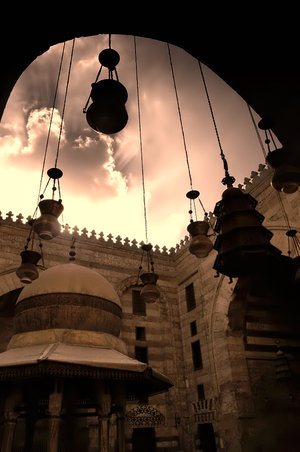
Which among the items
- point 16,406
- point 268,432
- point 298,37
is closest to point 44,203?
point 16,406

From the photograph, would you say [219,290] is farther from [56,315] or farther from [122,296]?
[56,315]

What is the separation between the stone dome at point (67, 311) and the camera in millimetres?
5324

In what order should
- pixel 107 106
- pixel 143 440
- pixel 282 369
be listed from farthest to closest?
pixel 143 440 → pixel 282 369 → pixel 107 106

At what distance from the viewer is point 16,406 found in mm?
4703

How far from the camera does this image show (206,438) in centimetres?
1336

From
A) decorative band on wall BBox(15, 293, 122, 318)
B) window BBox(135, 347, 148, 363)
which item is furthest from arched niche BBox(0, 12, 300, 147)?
window BBox(135, 347, 148, 363)

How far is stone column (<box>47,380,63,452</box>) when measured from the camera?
4105 mm

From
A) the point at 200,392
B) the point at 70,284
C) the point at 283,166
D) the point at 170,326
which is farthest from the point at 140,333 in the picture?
the point at 283,166

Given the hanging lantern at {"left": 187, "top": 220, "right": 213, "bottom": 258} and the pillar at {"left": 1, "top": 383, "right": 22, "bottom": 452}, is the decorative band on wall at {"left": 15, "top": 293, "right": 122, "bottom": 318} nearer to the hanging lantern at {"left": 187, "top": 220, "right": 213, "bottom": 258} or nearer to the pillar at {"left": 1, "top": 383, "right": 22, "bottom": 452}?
the pillar at {"left": 1, "top": 383, "right": 22, "bottom": 452}

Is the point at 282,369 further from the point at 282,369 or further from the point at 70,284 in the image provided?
the point at 70,284

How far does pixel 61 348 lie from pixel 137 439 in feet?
36.8

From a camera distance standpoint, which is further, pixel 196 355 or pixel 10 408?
Answer: pixel 196 355

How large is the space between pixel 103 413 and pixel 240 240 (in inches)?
133

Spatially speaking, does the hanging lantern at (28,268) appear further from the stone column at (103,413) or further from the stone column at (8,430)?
the stone column at (103,413)
